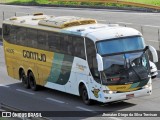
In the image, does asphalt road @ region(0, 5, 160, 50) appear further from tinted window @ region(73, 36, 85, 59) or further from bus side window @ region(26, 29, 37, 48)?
tinted window @ region(73, 36, 85, 59)

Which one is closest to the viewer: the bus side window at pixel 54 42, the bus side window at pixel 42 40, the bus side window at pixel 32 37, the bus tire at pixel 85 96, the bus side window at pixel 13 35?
the bus tire at pixel 85 96

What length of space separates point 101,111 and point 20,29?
291 inches

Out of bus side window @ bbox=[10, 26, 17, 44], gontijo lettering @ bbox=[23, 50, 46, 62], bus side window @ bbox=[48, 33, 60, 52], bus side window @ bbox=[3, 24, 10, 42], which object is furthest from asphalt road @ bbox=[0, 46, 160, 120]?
bus side window @ bbox=[3, 24, 10, 42]

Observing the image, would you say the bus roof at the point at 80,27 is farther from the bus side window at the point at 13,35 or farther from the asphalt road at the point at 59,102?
the asphalt road at the point at 59,102

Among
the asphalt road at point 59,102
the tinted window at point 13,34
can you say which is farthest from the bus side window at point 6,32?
the asphalt road at point 59,102

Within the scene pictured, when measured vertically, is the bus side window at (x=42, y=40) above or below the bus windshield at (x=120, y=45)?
below

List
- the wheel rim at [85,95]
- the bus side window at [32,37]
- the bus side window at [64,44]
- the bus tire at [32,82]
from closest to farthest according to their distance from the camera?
1. the wheel rim at [85,95]
2. the bus side window at [64,44]
3. the bus side window at [32,37]
4. the bus tire at [32,82]

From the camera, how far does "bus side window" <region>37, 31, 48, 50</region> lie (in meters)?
21.4

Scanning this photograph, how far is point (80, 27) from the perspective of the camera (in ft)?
65.1

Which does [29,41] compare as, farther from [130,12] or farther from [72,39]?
[130,12]

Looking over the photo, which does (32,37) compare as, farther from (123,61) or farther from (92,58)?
(123,61)

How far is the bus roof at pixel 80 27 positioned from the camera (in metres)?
18.4

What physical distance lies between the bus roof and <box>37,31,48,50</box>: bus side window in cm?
24

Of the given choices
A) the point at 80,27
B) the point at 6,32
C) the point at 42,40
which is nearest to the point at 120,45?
the point at 80,27
